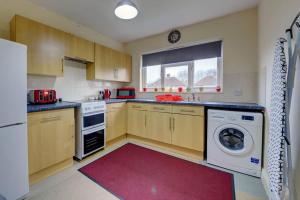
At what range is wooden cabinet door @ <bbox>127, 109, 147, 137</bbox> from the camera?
112 inches

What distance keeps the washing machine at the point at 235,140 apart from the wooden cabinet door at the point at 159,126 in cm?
73

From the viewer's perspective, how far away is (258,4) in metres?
2.14

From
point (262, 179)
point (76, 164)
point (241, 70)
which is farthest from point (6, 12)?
point (262, 179)

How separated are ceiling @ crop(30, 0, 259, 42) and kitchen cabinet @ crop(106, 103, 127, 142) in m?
1.67

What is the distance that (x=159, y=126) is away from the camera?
264cm

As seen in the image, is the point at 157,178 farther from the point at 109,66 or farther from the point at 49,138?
the point at 109,66

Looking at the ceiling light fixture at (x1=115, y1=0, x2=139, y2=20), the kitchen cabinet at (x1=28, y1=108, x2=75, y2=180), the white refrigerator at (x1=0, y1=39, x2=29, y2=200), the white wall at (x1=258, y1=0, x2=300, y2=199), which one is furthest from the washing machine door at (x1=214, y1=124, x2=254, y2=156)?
the white refrigerator at (x1=0, y1=39, x2=29, y2=200)

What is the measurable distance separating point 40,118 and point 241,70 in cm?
316

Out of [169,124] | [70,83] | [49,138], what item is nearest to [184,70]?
[169,124]

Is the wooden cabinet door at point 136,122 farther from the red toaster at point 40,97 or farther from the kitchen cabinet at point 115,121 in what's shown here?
the red toaster at point 40,97

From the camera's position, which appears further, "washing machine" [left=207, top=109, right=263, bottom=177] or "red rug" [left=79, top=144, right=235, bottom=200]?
"washing machine" [left=207, top=109, right=263, bottom=177]

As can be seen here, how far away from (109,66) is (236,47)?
8.42ft

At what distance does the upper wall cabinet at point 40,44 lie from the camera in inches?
68.3

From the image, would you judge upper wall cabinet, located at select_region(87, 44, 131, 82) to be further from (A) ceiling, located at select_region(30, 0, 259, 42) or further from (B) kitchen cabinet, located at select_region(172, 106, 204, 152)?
(B) kitchen cabinet, located at select_region(172, 106, 204, 152)
